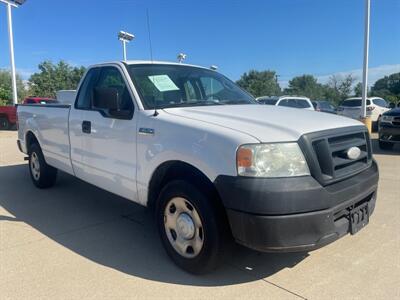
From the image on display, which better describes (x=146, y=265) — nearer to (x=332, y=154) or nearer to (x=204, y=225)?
(x=204, y=225)

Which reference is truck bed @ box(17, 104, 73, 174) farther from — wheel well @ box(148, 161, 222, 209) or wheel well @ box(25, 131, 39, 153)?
wheel well @ box(148, 161, 222, 209)

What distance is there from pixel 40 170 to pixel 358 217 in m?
5.00

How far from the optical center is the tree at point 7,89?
3100 cm

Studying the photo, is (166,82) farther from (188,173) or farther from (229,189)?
(229,189)

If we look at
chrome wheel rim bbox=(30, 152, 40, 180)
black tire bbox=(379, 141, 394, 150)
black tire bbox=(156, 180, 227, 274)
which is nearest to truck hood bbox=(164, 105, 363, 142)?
black tire bbox=(156, 180, 227, 274)

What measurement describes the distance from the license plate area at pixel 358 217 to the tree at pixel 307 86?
76.2 m

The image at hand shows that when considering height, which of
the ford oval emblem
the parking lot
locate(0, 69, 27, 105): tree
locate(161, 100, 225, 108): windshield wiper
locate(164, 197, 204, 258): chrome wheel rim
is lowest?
the parking lot

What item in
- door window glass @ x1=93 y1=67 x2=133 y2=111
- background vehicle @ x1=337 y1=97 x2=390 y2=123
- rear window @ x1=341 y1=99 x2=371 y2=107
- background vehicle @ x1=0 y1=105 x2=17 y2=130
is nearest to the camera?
door window glass @ x1=93 y1=67 x2=133 y2=111

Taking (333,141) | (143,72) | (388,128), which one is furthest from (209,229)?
(388,128)

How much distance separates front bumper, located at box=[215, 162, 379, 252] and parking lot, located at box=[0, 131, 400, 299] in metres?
0.50

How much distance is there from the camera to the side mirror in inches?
146

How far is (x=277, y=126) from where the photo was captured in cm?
305

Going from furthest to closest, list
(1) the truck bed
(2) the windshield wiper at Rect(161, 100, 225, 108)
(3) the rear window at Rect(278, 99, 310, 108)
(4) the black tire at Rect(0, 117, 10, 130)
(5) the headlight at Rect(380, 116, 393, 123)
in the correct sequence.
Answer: (4) the black tire at Rect(0, 117, 10, 130) → (3) the rear window at Rect(278, 99, 310, 108) → (5) the headlight at Rect(380, 116, 393, 123) → (1) the truck bed → (2) the windshield wiper at Rect(161, 100, 225, 108)

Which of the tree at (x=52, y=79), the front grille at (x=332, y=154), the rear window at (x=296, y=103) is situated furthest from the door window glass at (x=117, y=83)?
the tree at (x=52, y=79)
